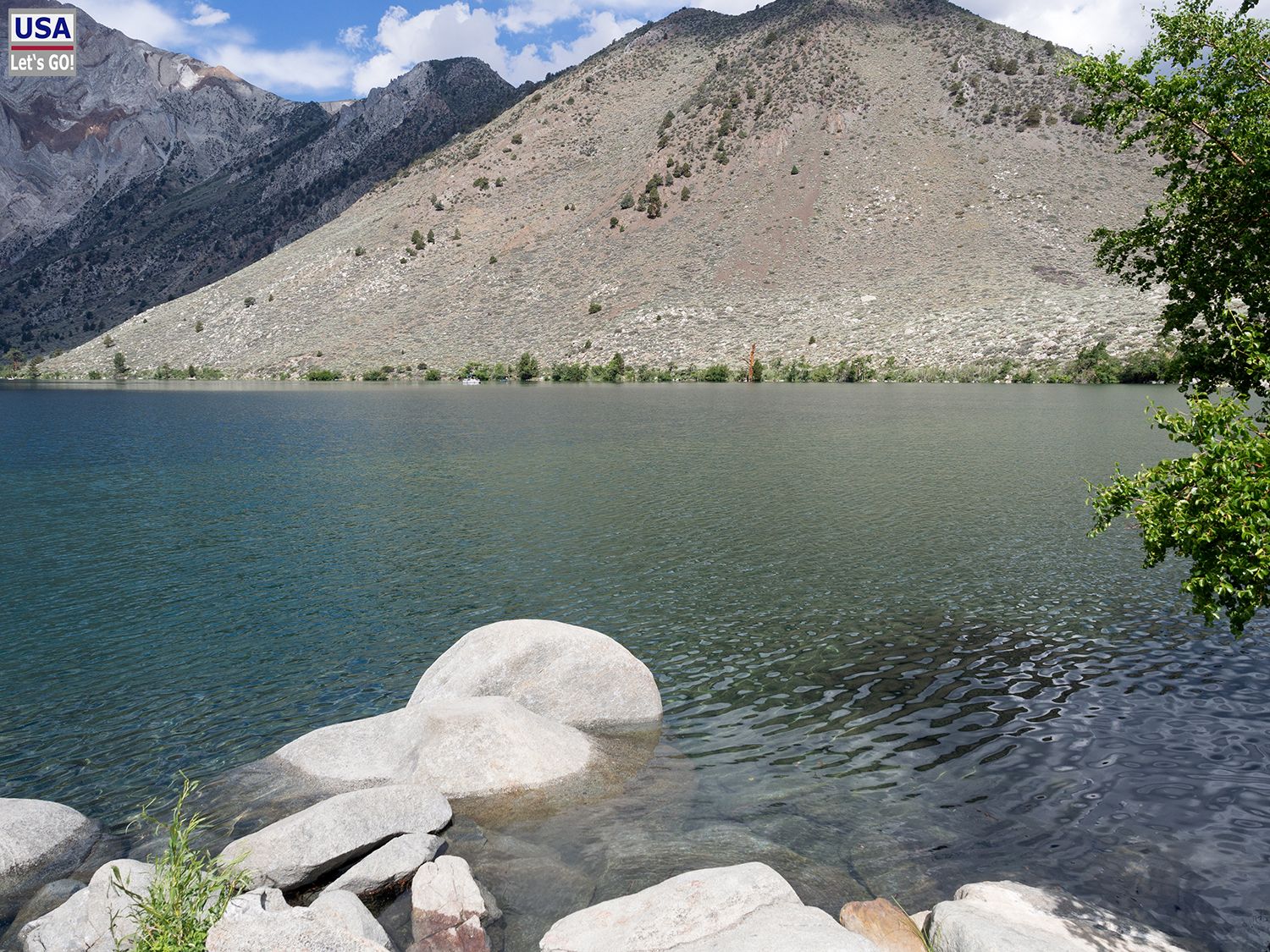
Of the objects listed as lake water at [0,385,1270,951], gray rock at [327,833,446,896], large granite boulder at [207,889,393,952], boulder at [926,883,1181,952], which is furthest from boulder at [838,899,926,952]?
gray rock at [327,833,446,896]

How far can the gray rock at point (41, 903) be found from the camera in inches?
344

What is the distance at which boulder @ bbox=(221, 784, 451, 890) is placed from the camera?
9.30 meters

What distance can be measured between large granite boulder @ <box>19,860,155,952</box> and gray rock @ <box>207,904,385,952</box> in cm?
114

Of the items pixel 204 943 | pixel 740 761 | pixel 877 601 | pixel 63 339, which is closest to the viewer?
pixel 204 943

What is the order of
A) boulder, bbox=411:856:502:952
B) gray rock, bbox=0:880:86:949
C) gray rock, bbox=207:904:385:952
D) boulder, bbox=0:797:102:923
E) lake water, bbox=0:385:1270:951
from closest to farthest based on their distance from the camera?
gray rock, bbox=207:904:385:952 → boulder, bbox=411:856:502:952 → gray rock, bbox=0:880:86:949 → boulder, bbox=0:797:102:923 → lake water, bbox=0:385:1270:951

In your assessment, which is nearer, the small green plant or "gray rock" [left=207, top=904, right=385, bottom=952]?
the small green plant

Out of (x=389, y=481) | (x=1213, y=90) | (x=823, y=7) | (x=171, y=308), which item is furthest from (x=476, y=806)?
(x=823, y=7)

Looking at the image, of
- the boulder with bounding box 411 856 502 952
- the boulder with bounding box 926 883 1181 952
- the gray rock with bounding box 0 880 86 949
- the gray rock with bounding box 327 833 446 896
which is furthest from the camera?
the gray rock with bounding box 327 833 446 896

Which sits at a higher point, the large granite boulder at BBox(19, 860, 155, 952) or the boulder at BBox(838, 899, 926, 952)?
the large granite boulder at BBox(19, 860, 155, 952)

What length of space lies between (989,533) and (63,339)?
750 feet

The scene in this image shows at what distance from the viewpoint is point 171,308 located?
154 m

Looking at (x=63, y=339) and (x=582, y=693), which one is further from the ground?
(x=63, y=339)

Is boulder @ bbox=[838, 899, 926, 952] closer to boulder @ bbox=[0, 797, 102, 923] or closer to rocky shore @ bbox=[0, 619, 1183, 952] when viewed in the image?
rocky shore @ bbox=[0, 619, 1183, 952]

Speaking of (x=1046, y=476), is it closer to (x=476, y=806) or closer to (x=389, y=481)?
(x=389, y=481)
